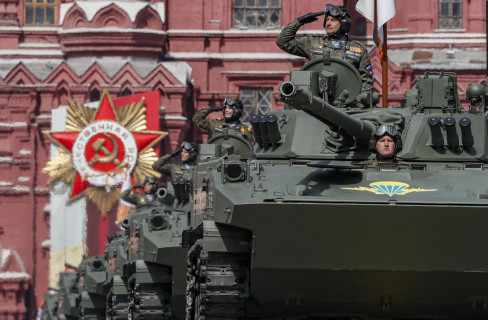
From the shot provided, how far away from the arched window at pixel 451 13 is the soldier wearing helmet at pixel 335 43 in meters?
25.1

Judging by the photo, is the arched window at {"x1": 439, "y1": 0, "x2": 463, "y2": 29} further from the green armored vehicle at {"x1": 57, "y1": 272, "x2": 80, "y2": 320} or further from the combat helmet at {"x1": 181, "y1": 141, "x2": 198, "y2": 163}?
the combat helmet at {"x1": 181, "y1": 141, "x2": 198, "y2": 163}

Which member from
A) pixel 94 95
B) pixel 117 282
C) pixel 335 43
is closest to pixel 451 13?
pixel 94 95

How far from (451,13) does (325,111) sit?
29.3 m

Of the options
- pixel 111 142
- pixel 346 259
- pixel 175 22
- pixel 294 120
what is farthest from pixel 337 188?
pixel 175 22

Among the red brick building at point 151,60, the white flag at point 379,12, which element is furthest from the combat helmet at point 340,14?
the red brick building at point 151,60

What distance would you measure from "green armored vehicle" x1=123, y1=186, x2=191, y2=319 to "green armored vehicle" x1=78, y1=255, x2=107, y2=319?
575 centimetres

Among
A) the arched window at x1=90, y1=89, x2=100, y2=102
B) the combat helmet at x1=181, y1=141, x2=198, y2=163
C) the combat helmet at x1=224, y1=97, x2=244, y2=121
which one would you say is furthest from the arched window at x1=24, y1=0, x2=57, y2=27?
the combat helmet at x1=224, y1=97, x2=244, y2=121

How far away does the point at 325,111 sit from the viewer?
15273mm

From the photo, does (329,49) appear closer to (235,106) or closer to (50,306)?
(235,106)

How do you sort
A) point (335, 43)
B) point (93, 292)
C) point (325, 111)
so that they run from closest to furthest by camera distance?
point (325, 111), point (335, 43), point (93, 292)

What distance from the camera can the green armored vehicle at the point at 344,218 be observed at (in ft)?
50.6

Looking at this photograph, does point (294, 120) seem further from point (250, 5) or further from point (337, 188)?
point (250, 5)

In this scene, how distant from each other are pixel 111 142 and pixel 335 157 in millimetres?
24666

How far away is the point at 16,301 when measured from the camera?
1646 inches
